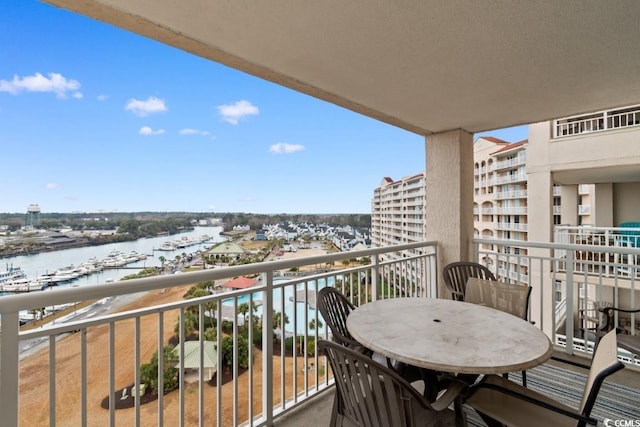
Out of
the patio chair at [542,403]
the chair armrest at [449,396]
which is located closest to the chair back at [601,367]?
the patio chair at [542,403]

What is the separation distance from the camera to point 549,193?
8445mm

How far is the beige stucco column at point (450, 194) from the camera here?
3.77m

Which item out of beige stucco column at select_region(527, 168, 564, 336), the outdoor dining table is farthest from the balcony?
beige stucco column at select_region(527, 168, 564, 336)

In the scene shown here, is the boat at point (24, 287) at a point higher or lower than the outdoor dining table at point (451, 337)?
higher

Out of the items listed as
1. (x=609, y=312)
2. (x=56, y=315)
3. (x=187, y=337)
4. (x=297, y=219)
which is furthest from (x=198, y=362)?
(x=297, y=219)

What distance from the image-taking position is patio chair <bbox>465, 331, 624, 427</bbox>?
128 centimetres

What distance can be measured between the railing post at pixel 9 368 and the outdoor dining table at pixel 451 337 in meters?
1.53

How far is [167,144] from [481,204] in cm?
1746

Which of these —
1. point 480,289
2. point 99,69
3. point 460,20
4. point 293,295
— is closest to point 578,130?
point 480,289

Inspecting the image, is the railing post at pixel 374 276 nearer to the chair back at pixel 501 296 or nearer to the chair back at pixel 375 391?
the chair back at pixel 501 296

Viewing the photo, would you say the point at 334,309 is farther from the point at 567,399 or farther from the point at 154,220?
the point at 154,220

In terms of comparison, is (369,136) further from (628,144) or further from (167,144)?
(628,144)

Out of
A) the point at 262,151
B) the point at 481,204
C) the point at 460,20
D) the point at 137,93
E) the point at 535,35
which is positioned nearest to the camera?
the point at 460,20

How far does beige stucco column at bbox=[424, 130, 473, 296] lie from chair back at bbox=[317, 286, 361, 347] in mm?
2087
